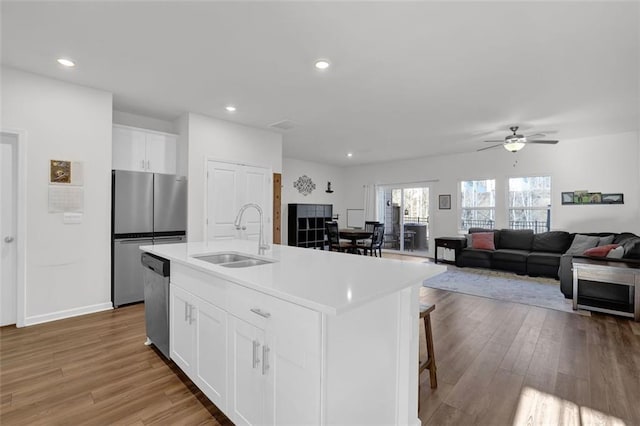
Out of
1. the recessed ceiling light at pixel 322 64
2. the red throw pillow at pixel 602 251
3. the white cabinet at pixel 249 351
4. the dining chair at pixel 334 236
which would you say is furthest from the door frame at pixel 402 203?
the white cabinet at pixel 249 351

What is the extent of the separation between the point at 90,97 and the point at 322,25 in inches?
119

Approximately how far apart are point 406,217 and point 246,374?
7690mm

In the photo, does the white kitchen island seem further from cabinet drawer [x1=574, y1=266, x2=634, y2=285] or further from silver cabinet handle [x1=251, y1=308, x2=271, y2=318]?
cabinet drawer [x1=574, y1=266, x2=634, y2=285]

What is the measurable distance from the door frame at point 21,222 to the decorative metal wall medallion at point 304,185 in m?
5.76

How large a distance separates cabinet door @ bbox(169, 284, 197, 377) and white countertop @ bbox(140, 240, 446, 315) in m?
0.27

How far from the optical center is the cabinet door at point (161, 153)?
14.2 feet

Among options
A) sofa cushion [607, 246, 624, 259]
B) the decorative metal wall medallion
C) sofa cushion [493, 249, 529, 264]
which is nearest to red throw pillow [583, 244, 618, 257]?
sofa cushion [607, 246, 624, 259]

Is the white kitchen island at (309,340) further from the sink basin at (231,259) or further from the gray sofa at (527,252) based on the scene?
the gray sofa at (527,252)

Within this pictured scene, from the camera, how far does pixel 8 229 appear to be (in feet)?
10.3

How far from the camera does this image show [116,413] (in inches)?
71.2

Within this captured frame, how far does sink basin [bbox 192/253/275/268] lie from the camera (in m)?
2.27

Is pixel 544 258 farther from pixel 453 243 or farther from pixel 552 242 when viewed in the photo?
pixel 453 243

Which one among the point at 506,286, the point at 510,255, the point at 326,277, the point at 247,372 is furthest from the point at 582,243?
the point at 247,372

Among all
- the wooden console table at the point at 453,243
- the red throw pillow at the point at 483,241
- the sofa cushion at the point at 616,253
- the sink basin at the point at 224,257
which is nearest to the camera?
the sink basin at the point at 224,257
